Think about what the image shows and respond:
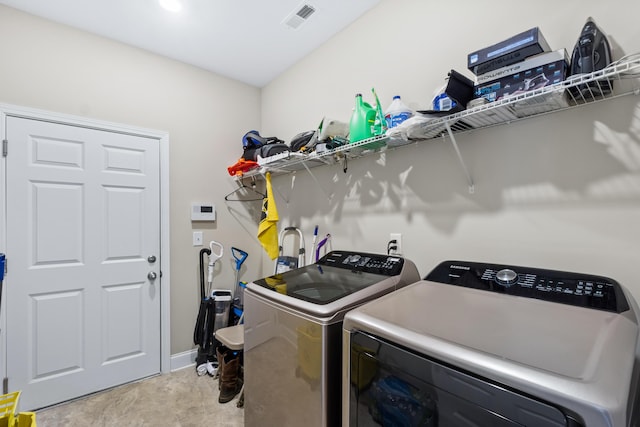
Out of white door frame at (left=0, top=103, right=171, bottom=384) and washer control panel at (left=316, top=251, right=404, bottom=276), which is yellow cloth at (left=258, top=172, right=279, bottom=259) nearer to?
washer control panel at (left=316, top=251, right=404, bottom=276)

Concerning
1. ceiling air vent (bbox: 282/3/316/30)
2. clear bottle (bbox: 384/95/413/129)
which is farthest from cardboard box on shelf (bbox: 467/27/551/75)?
ceiling air vent (bbox: 282/3/316/30)

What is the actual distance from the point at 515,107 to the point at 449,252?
0.74 m

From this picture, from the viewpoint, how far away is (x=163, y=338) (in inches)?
101

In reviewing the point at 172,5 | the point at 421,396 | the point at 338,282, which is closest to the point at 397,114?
the point at 338,282

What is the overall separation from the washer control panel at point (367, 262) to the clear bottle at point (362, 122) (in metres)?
0.69

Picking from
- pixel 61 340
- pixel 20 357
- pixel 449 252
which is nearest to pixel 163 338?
pixel 61 340

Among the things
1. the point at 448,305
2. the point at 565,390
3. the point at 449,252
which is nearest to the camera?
the point at 565,390

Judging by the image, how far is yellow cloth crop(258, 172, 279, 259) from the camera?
239cm

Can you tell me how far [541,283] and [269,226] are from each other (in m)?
1.85

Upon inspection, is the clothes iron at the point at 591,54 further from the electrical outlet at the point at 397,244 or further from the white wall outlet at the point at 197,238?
the white wall outlet at the point at 197,238

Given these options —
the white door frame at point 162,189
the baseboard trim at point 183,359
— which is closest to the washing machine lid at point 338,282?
the white door frame at point 162,189

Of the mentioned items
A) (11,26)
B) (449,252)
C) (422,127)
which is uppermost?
(11,26)

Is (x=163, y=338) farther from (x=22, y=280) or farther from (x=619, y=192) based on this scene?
(x=619, y=192)

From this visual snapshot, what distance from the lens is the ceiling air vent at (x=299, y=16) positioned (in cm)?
201
